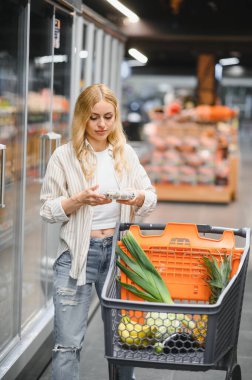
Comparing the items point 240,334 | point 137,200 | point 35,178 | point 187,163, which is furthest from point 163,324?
point 187,163

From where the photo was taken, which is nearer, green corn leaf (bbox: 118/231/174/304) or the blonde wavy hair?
green corn leaf (bbox: 118/231/174/304)

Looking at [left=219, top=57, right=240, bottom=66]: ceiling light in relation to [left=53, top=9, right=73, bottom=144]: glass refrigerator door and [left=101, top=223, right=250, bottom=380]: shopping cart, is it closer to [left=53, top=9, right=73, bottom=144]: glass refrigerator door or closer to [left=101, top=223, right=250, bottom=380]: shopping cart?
[left=53, top=9, right=73, bottom=144]: glass refrigerator door

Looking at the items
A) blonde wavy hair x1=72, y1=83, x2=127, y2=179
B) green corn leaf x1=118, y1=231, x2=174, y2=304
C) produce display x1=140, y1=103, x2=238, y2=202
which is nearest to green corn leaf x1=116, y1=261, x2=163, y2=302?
green corn leaf x1=118, y1=231, x2=174, y2=304

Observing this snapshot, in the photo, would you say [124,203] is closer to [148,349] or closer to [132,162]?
[132,162]

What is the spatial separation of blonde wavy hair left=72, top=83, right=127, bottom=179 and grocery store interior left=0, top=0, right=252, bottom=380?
0.50 m

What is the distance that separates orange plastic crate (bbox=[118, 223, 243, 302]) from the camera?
295cm

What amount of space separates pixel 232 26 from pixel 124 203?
316 inches

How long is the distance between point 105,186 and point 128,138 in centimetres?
139

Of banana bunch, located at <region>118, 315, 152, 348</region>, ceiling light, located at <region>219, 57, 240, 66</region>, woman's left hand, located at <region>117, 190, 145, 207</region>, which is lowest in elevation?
banana bunch, located at <region>118, 315, 152, 348</region>

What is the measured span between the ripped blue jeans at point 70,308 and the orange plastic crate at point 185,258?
0.18 metres

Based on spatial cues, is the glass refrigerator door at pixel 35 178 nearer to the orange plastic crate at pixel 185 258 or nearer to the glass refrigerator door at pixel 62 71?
the glass refrigerator door at pixel 62 71

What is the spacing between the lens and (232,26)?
10.5 metres

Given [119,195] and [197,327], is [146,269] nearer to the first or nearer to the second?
[119,195]

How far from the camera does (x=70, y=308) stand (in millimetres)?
3121
